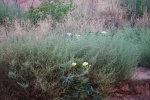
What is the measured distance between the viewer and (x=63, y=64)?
4.53 metres

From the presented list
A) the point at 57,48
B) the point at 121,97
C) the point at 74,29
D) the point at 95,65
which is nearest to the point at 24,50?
the point at 57,48

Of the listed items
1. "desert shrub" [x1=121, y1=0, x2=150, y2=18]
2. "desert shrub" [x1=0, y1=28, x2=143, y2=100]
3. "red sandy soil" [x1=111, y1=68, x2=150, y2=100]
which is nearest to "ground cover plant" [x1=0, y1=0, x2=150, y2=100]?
"desert shrub" [x1=0, y1=28, x2=143, y2=100]

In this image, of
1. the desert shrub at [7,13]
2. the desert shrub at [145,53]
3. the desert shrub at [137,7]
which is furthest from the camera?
the desert shrub at [137,7]

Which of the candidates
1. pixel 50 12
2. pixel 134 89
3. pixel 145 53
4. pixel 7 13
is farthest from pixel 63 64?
pixel 7 13

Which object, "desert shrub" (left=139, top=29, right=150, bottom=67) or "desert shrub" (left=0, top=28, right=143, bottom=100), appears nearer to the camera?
"desert shrub" (left=0, top=28, right=143, bottom=100)

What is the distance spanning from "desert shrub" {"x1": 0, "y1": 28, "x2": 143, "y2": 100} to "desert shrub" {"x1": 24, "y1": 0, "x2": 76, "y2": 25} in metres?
3.68

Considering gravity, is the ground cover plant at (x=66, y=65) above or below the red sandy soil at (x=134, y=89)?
above

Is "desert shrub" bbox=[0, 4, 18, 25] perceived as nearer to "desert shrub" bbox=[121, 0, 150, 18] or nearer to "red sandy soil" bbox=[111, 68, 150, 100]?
"desert shrub" bbox=[121, 0, 150, 18]

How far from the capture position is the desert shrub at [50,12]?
877cm

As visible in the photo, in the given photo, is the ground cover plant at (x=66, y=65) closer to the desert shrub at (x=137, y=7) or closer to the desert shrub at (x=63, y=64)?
the desert shrub at (x=63, y=64)

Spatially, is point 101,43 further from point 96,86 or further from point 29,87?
point 29,87

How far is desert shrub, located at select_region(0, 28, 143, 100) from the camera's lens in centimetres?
451

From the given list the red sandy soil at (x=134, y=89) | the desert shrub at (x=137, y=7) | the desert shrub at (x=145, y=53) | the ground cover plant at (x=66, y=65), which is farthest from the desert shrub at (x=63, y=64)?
the desert shrub at (x=137, y=7)

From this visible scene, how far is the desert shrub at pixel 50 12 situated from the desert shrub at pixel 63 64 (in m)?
3.68
